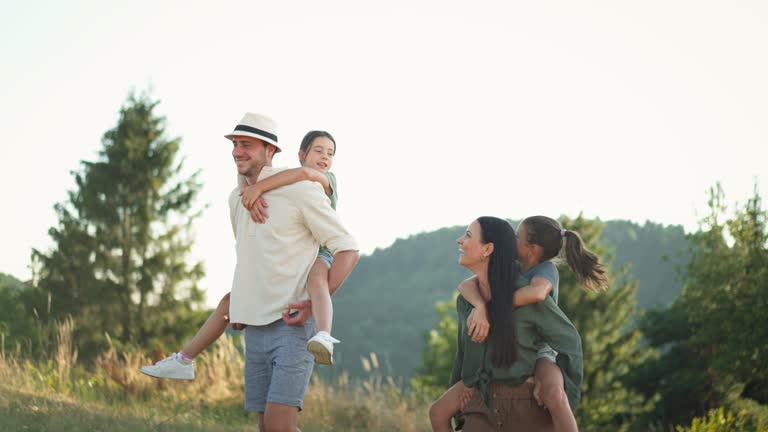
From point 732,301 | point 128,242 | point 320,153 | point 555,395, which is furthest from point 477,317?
point 128,242

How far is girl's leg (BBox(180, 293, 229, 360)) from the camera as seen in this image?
4438 mm

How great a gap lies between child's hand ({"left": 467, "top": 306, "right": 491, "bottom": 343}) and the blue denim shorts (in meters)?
0.76

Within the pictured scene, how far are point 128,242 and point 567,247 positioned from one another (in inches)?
1056

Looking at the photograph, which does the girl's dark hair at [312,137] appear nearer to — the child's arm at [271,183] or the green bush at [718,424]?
the child's arm at [271,183]

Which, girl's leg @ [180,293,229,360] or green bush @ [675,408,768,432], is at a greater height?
girl's leg @ [180,293,229,360]

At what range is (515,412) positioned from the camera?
406cm

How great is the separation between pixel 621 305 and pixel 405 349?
1990 inches

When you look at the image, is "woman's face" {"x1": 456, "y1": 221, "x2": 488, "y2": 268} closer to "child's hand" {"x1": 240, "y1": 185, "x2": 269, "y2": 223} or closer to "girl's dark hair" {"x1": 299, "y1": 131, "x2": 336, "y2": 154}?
"child's hand" {"x1": 240, "y1": 185, "x2": 269, "y2": 223}

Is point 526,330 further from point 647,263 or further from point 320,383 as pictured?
point 647,263

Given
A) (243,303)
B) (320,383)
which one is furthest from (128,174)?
(243,303)

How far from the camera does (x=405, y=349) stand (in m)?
89.9

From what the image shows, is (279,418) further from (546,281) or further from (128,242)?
(128,242)

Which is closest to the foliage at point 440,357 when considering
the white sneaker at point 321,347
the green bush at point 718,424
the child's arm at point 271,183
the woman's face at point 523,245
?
the green bush at point 718,424

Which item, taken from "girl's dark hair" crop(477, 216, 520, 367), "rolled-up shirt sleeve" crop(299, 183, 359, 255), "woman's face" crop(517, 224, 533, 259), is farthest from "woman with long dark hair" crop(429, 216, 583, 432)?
"rolled-up shirt sleeve" crop(299, 183, 359, 255)
